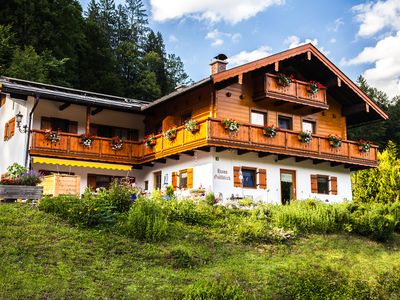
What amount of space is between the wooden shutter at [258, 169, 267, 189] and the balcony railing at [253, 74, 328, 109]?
3.61 meters

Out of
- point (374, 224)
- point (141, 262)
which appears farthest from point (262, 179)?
point (141, 262)

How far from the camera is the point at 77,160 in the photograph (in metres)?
25.2

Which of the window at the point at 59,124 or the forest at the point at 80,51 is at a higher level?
the forest at the point at 80,51

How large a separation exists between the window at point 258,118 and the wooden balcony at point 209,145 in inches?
67.7

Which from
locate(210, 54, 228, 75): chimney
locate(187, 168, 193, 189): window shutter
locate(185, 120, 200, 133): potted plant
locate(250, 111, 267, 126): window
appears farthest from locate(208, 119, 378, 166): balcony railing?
locate(210, 54, 228, 75): chimney

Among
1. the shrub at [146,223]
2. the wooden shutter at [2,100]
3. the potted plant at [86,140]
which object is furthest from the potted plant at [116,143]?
the shrub at [146,223]

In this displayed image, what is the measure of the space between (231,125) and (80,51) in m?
33.5

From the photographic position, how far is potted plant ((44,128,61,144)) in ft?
80.2

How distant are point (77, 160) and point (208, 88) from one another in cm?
727

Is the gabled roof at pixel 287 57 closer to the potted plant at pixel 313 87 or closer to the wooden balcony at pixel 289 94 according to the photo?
the wooden balcony at pixel 289 94

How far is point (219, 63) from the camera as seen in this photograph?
26188 mm

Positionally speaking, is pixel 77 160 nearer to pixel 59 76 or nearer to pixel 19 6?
pixel 59 76

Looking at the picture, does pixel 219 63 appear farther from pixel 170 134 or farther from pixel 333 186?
pixel 333 186

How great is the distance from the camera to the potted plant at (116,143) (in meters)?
26.6
